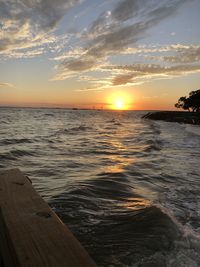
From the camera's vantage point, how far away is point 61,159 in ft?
37.1

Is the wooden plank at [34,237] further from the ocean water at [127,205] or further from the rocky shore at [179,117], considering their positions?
the rocky shore at [179,117]

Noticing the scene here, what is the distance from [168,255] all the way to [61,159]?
8135 millimetres

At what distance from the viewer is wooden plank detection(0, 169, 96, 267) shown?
68.9 inches

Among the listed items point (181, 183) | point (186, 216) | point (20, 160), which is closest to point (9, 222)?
point (186, 216)

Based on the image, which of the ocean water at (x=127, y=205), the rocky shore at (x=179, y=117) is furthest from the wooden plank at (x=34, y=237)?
A: the rocky shore at (x=179, y=117)

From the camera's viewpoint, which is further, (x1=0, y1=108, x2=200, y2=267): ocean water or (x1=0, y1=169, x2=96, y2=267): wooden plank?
(x1=0, y1=108, x2=200, y2=267): ocean water

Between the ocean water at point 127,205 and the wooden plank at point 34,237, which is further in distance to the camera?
the ocean water at point 127,205

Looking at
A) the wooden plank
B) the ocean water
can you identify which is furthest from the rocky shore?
the wooden plank

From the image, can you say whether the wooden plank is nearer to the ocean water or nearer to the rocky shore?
the ocean water

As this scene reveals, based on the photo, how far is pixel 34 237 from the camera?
2.01m

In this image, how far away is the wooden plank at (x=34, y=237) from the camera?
1.75 metres

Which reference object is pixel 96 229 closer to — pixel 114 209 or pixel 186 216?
pixel 114 209

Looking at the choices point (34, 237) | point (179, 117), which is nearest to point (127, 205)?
point (34, 237)

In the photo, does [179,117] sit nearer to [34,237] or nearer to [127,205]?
[127,205]
